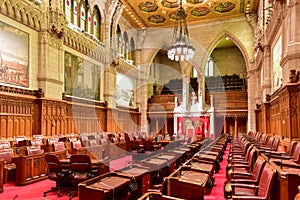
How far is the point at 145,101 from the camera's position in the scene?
22.2 meters

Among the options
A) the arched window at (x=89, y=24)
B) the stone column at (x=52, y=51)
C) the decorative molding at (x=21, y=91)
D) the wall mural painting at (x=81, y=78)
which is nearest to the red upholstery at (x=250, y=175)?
the decorative molding at (x=21, y=91)

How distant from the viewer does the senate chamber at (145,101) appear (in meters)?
4.55

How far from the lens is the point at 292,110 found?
23.2 ft

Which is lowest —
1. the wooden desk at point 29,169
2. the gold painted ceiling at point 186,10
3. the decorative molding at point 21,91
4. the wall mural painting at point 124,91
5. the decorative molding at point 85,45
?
the wooden desk at point 29,169

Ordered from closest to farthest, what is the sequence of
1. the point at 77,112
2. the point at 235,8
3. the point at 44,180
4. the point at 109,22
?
the point at 44,180
the point at 77,112
the point at 109,22
the point at 235,8

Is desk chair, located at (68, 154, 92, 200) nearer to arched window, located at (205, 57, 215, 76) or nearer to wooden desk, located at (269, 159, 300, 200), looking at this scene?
wooden desk, located at (269, 159, 300, 200)

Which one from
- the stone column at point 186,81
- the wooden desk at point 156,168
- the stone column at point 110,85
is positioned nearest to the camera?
the wooden desk at point 156,168

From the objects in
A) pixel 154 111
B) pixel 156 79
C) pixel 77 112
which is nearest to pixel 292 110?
pixel 77 112

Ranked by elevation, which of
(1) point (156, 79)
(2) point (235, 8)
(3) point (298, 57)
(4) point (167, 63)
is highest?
(2) point (235, 8)

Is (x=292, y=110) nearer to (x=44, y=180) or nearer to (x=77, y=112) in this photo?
(x=44, y=180)

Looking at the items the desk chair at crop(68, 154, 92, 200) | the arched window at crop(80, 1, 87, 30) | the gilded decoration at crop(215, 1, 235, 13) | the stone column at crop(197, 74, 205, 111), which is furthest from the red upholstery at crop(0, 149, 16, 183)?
the gilded decoration at crop(215, 1, 235, 13)

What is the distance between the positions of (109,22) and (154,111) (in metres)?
8.60

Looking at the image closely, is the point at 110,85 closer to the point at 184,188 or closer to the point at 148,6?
the point at 148,6

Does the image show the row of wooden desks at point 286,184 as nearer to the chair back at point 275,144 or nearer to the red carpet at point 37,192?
the red carpet at point 37,192
